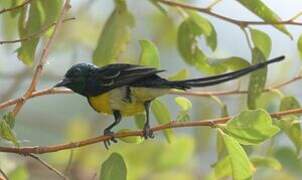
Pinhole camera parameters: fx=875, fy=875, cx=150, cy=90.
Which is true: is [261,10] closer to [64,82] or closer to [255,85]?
[255,85]

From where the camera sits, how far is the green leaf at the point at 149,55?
1472 mm

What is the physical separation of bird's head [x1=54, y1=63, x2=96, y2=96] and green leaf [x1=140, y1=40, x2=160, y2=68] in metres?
0.11

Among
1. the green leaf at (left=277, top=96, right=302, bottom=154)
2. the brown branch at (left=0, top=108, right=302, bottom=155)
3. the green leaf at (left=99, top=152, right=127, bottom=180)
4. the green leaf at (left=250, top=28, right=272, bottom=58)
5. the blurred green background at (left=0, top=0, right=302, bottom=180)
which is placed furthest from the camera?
the blurred green background at (left=0, top=0, right=302, bottom=180)

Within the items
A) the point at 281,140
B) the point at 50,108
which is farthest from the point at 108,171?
the point at 50,108

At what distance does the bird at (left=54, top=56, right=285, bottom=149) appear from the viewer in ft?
4.43

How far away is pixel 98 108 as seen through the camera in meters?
1.43

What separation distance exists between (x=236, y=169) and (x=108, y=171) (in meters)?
0.19

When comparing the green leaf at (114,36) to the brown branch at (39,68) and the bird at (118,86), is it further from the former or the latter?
the brown branch at (39,68)

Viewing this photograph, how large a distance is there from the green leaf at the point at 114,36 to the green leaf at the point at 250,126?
442 millimetres

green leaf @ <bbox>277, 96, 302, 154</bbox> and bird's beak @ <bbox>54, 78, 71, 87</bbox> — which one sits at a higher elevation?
bird's beak @ <bbox>54, 78, 71, 87</bbox>

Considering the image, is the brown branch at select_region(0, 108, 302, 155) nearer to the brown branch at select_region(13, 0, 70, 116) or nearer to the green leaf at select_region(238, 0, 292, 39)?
the brown branch at select_region(13, 0, 70, 116)

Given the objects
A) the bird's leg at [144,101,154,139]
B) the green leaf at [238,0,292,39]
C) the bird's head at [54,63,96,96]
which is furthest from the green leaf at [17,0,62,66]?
the green leaf at [238,0,292,39]

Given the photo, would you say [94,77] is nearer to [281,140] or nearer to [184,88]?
[184,88]

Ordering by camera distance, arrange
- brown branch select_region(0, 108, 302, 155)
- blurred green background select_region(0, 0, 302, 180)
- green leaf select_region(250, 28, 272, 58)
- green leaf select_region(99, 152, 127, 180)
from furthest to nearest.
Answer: blurred green background select_region(0, 0, 302, 180) < green leaf select_region(250, 28, 272, 58) < green leaf select_region(99, 152, 127, 180) < brown branch select_region(0, 108, 302, 155)
